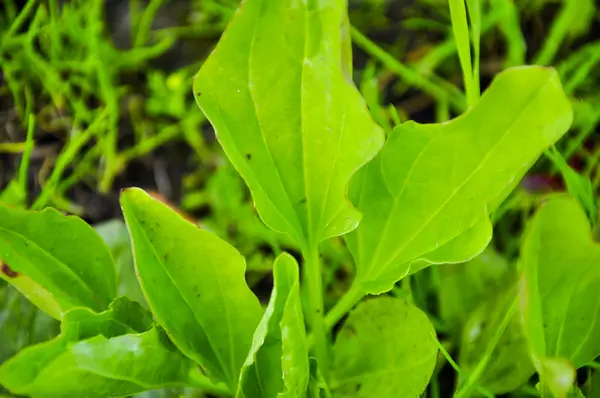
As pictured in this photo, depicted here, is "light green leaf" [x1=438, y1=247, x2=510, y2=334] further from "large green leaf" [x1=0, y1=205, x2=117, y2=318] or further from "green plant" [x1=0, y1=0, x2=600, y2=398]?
"large green leaf" [x1=0, y1=205, x2=117, y2=318]

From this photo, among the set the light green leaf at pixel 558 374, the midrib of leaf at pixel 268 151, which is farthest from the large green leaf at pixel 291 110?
the light green leaf at pixel 558 374

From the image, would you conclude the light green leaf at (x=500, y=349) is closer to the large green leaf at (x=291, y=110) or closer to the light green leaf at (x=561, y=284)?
the light green leaf at (x=561, y=284)

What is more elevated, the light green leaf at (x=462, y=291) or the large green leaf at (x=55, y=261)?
the large green leaf at (x=55, y=261)

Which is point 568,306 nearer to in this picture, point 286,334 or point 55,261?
point 286,334

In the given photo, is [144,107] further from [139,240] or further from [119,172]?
[139,240]

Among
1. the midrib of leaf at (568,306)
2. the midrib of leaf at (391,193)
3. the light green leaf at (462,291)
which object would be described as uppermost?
the midrib of leaf at (391,193)

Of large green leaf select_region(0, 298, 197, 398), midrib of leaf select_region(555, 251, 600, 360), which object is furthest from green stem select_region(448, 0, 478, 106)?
large green leaf select_region(0, 298, 197, 398)

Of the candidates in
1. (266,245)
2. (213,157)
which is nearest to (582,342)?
(266,245)

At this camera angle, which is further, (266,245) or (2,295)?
(266,245)
